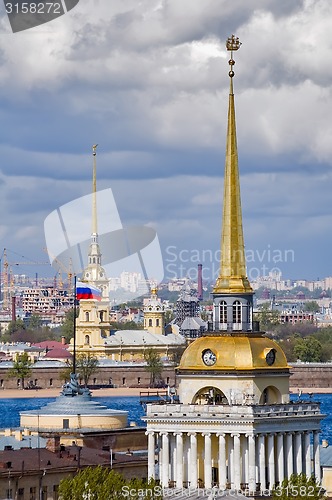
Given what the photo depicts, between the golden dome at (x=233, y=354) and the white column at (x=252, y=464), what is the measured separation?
157 cm

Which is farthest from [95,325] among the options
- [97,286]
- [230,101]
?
[230,101]

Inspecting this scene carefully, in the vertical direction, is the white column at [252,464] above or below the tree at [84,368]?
below

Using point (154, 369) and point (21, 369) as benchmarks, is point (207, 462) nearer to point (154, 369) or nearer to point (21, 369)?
point (21, 369)

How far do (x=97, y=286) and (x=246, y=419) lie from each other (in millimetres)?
152909

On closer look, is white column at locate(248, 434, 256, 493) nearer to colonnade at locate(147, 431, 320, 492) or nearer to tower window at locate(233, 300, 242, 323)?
colonnade at locate(147, 431, 320, 492)

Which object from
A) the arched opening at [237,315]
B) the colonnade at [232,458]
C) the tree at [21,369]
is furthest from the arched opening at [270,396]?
the tree at [21,369]

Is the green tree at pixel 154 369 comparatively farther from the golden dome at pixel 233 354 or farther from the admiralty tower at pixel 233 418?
the golden dome at pixel 233 354

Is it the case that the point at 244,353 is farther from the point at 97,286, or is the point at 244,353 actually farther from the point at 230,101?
the point at 97,286

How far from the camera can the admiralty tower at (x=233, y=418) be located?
1774 inches

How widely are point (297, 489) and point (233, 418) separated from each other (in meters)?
2.28

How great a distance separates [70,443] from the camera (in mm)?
59719

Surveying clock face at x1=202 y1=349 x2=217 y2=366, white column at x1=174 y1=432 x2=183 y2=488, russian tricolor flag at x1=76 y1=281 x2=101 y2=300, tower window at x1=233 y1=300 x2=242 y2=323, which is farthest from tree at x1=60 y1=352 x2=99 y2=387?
white column at x1=174 y1=432 x2=183 y2=488

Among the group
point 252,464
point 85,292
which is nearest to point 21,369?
point 85,292

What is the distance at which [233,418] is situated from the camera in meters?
45.0
